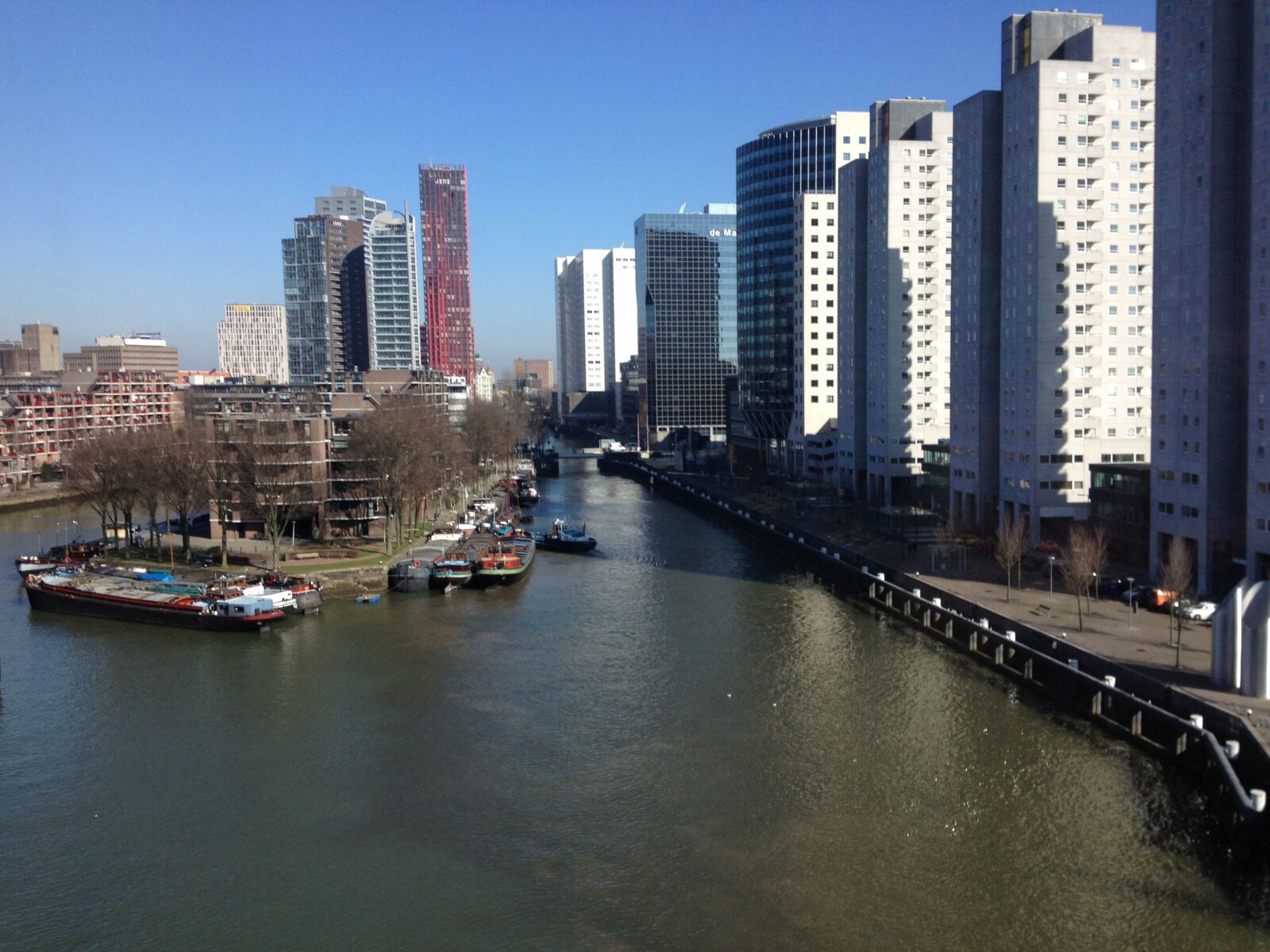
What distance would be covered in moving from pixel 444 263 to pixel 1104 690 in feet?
443

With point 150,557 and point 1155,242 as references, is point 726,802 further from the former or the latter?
point 150,557

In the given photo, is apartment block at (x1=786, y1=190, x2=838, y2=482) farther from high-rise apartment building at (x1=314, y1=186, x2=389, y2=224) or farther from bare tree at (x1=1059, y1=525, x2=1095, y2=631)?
high-rise apartment building at (x1=314, y1=186, x2=389, y2=224)

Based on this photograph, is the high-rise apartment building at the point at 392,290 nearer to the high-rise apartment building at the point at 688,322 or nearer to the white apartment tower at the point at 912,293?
the high-rise apartment building at the point at 688,322

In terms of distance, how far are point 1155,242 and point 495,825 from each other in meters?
27.4

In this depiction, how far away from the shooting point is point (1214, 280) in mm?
30234

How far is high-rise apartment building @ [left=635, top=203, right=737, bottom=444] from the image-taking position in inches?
4616

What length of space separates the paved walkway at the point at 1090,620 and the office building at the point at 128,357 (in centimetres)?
15156

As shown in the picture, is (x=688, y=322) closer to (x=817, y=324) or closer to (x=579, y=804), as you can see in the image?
(x=817, y=324)

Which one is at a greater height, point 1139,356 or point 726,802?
point 1139,356

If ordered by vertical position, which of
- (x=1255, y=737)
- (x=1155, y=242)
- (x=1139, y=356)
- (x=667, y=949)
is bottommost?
(x=667, y=949)

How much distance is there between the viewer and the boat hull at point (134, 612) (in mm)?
33625

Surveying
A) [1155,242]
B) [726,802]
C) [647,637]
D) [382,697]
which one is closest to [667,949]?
[726,802]

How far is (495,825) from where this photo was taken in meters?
18.7

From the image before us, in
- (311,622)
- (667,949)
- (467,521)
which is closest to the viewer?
(667,949)
